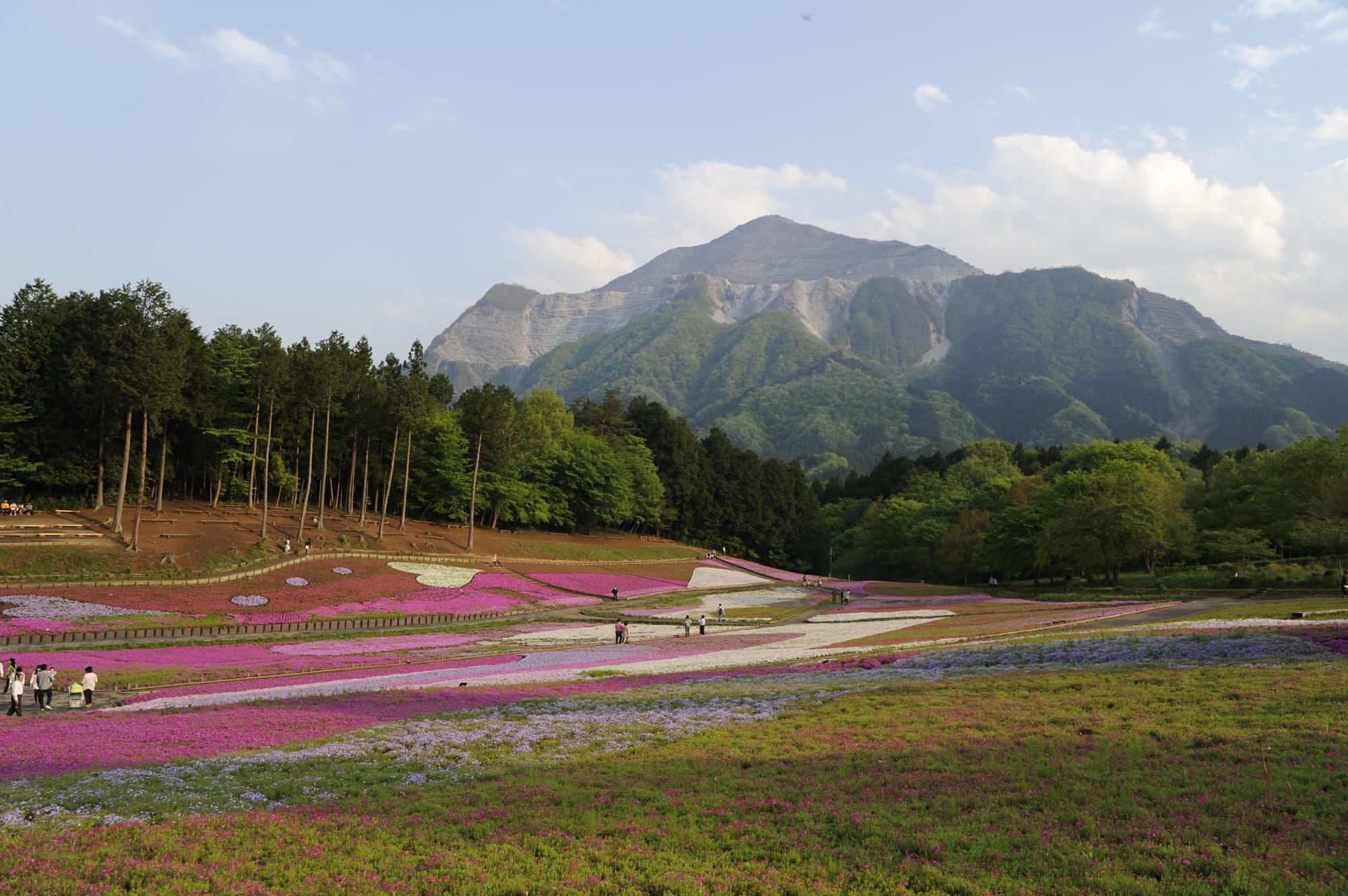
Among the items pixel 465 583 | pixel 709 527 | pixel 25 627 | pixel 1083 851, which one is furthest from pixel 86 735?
pixel 709 527

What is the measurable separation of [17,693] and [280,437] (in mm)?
68255

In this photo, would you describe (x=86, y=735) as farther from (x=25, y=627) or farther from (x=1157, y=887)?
(x=25, y=627)

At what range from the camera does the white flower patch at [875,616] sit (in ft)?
205

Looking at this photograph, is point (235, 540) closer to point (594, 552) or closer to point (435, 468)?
point (435, 468)

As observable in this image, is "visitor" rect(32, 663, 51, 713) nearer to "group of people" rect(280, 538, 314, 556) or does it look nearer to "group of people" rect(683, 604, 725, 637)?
"group of people" rect(683, 604, 725, 637)

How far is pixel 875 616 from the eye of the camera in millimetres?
65438

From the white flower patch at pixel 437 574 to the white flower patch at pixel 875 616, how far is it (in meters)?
30.1

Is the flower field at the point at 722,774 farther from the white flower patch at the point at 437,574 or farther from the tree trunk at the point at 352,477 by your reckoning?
the tree trunk at the point at 352,477

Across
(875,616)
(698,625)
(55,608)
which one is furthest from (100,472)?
(875,616)

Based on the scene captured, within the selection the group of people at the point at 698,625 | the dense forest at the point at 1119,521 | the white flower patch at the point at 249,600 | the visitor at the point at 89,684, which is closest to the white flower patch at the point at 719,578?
the dense forest at the point at 1119,521

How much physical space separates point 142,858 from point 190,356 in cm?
7728

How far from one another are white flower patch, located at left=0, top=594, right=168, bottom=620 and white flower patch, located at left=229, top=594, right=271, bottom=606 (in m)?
5.62

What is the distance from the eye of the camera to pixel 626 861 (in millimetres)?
12023

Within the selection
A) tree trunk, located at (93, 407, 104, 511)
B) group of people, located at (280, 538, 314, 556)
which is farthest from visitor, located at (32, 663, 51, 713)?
Answer: tree trunk, located at (93, 407, 104, 511)
